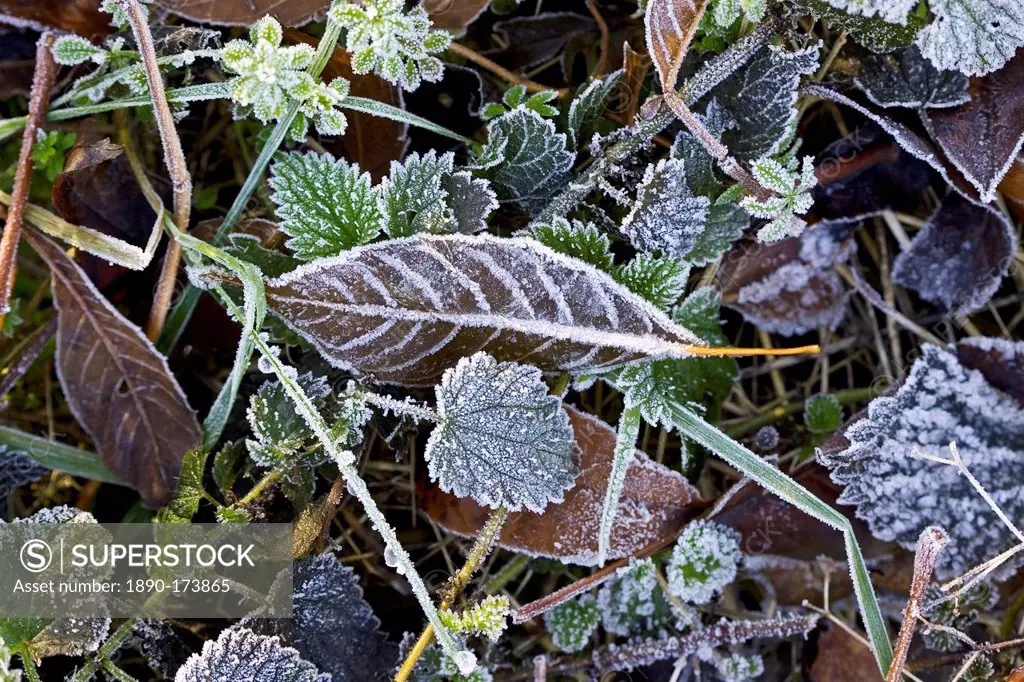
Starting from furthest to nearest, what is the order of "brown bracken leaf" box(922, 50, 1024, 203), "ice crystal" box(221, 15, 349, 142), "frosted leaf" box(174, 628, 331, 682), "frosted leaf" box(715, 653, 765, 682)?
1. "frosted leaf" box(715, 653, 765, 682)
2. "brown bracken leaf" box(922, 50, 1024, 203)
3. "frosted leaf" box(174, 628, 331, 682)
4. "ice crystal" box(221, 15, 349, 142)

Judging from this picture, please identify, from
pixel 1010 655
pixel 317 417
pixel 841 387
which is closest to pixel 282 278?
pixel 317 417

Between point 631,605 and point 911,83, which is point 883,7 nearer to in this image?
point 911,83

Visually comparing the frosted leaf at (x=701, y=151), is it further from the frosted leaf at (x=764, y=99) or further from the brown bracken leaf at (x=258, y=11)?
the brown bracken leaf at (x=258, y=11)

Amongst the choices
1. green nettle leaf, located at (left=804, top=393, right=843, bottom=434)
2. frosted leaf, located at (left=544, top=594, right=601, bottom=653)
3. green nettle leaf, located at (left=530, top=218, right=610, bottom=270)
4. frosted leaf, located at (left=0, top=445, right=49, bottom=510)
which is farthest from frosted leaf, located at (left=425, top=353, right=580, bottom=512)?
frosted leaf, located at (left=0, top=445, right=49, bottom=510)

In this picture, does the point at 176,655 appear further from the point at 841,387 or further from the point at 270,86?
the point at 841,387

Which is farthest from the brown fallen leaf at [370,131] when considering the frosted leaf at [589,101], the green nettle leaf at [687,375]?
the green nettle leaf at [687,375]

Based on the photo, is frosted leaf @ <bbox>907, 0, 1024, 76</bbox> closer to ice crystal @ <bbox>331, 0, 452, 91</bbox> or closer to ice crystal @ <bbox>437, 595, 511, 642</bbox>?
ice crystal @ <bbox>331, 0, 452, 91</bbox>
